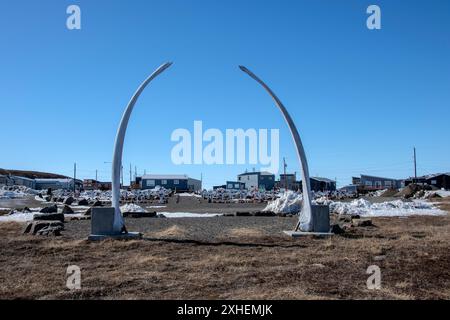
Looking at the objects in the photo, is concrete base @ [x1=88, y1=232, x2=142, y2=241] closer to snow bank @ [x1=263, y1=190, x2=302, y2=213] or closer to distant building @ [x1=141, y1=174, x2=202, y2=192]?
snow bank @ [x1=263, y1=190, x2=302, y2=213]

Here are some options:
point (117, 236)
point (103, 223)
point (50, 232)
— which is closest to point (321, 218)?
point (117, 236)

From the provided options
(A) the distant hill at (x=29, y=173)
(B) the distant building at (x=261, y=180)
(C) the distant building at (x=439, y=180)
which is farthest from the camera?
(A) the distant hill at (x=29, y=173)

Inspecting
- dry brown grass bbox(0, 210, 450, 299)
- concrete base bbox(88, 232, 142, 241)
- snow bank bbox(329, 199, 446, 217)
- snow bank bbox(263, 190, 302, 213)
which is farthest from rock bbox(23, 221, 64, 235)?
snow bank bbox(329, 199, 446, 217)

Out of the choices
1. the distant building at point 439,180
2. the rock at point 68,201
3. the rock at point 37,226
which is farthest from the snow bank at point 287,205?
the distant building at point 439,180

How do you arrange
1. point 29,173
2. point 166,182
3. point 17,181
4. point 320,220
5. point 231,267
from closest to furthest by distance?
point 231,267 → point 320,220 → point 166,182 → point 17,181 → point 29,173

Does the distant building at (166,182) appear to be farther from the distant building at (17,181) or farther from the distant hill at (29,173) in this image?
the distant hill at (29,173)

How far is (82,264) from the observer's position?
1083 cm

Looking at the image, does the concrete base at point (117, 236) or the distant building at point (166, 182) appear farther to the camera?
the distant building at point (166, 182)

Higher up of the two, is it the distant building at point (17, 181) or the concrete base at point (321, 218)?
the distant building at point (17, 181)

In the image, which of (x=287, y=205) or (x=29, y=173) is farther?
(x=29, y=173)

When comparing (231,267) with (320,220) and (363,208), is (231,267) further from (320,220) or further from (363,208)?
(363,208)

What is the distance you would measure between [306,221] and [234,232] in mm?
3004
